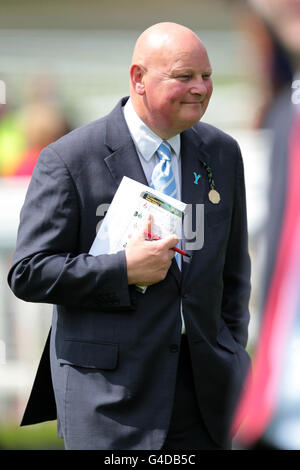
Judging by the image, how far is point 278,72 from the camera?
1.04m

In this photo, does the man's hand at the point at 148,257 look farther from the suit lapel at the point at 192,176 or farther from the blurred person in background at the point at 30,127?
the blurred person in background at the point at 30,127

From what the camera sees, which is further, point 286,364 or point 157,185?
point 157,185

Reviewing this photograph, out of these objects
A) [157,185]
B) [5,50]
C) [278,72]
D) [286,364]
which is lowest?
[286,364]

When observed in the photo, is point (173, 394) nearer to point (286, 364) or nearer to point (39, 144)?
point (286, 364)

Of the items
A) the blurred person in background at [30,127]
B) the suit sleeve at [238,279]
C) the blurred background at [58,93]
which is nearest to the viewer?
the suit sleeve at [238,279]

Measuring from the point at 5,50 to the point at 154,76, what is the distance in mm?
2566

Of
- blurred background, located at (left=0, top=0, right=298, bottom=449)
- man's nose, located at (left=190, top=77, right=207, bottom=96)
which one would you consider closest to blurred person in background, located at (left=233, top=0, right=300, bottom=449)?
man's nose, located at (left=190, top=77, right=207, bottom=96)

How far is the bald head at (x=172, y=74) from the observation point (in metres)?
2.04

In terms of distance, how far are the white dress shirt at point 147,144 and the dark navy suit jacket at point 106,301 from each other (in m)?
0.03

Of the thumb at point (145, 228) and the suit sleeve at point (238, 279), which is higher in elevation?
the thumb at point (145, 228)

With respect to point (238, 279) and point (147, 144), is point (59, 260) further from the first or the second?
point (238, 279)

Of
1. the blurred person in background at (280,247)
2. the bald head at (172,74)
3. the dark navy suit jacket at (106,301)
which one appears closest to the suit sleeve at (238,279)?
the dark navy suit jacket at (106,301)

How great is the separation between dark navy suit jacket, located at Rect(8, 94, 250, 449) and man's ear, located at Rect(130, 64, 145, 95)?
0.47 ft

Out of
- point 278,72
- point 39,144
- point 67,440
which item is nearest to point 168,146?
point 67,440
